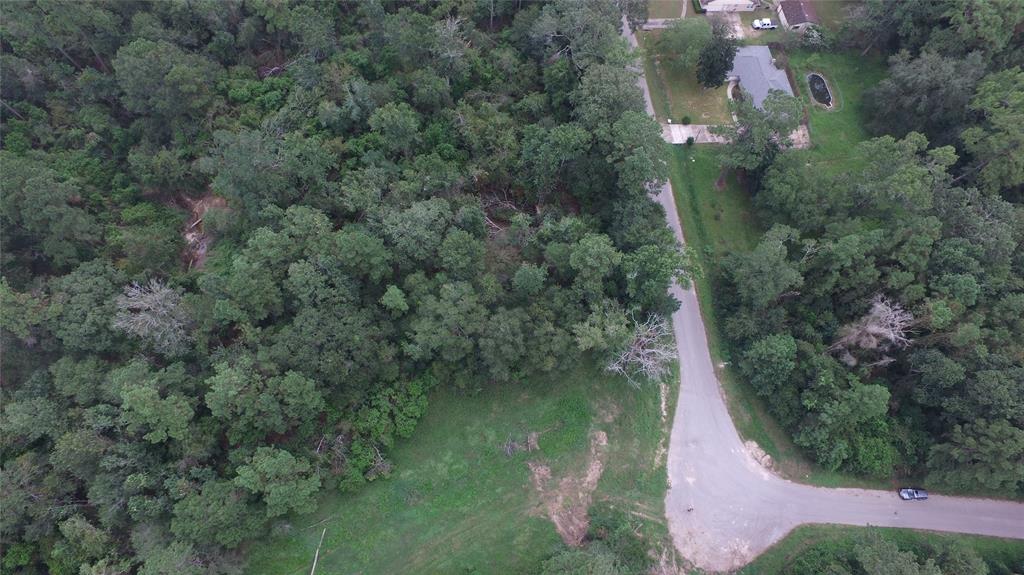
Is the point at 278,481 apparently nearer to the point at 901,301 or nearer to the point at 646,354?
the point at 646,354

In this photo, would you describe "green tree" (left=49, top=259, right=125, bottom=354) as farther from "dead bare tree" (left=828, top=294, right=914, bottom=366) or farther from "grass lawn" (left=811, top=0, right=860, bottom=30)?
"grass lawn" (left=811, top=0, right=860, bottom=30)

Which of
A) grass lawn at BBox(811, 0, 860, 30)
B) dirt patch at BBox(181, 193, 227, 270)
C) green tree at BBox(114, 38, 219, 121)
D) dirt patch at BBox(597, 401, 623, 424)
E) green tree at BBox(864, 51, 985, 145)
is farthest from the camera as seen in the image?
grass lawn at BBox(811, 0, 860, 30)

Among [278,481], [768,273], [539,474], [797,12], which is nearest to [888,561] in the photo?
[768,273]

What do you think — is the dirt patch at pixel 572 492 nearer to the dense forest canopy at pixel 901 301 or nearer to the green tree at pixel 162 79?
the dense forest canopy at pixel 901 301

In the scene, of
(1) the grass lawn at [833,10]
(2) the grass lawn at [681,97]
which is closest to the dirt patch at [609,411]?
(2) the grass lawn at [681,97]

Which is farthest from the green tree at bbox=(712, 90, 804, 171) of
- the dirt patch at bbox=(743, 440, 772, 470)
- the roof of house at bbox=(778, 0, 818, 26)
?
the dirt patch at bbox=(743, 440, 772, 470)

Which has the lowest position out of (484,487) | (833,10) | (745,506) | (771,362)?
(745,506)

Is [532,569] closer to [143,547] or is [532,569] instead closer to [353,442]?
[353,442]
